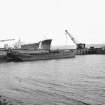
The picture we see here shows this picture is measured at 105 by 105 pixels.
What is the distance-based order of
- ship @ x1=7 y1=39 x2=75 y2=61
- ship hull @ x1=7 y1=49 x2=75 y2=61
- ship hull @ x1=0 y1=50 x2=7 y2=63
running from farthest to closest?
1. ship hull @ x1=0 y1=50 x2=7 y2=63
2. ship @ x1=7 y1=39 x2=75 y2=61
3. ship hull @ x1=7 y1=49 x2=75 y2=61

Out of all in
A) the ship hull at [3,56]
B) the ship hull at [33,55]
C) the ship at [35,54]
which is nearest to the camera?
the ship hull at [33,55]

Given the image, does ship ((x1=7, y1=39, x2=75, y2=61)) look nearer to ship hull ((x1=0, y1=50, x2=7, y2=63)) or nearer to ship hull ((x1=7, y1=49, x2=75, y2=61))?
ship hull ((x1=7, y1=49, x2=75, y2=61))

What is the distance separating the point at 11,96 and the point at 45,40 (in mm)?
63612

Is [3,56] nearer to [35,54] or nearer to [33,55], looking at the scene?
[33,55]

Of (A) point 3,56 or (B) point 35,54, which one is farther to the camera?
(B) point 35,54

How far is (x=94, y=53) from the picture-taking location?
9756cm

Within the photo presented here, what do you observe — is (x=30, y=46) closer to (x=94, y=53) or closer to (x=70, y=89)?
(x=94, y=53)

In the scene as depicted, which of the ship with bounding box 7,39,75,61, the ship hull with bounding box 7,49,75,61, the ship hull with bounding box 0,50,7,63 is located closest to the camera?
the ship hull with bounding box 7,49,75,61

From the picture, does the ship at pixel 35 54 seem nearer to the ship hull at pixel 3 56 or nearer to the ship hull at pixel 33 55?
the ship hull at pixel 33 55

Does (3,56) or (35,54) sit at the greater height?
(35,54)

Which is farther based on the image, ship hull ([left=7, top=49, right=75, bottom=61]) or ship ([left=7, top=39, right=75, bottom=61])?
ship ([left=7, top=39, right=75, bottom=61])

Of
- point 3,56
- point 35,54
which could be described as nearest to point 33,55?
point 35,54

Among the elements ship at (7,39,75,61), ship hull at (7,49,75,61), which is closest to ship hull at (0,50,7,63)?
ship at (7,39,75,61)

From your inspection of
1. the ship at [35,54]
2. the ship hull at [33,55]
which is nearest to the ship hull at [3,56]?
the ship at [35,54]
